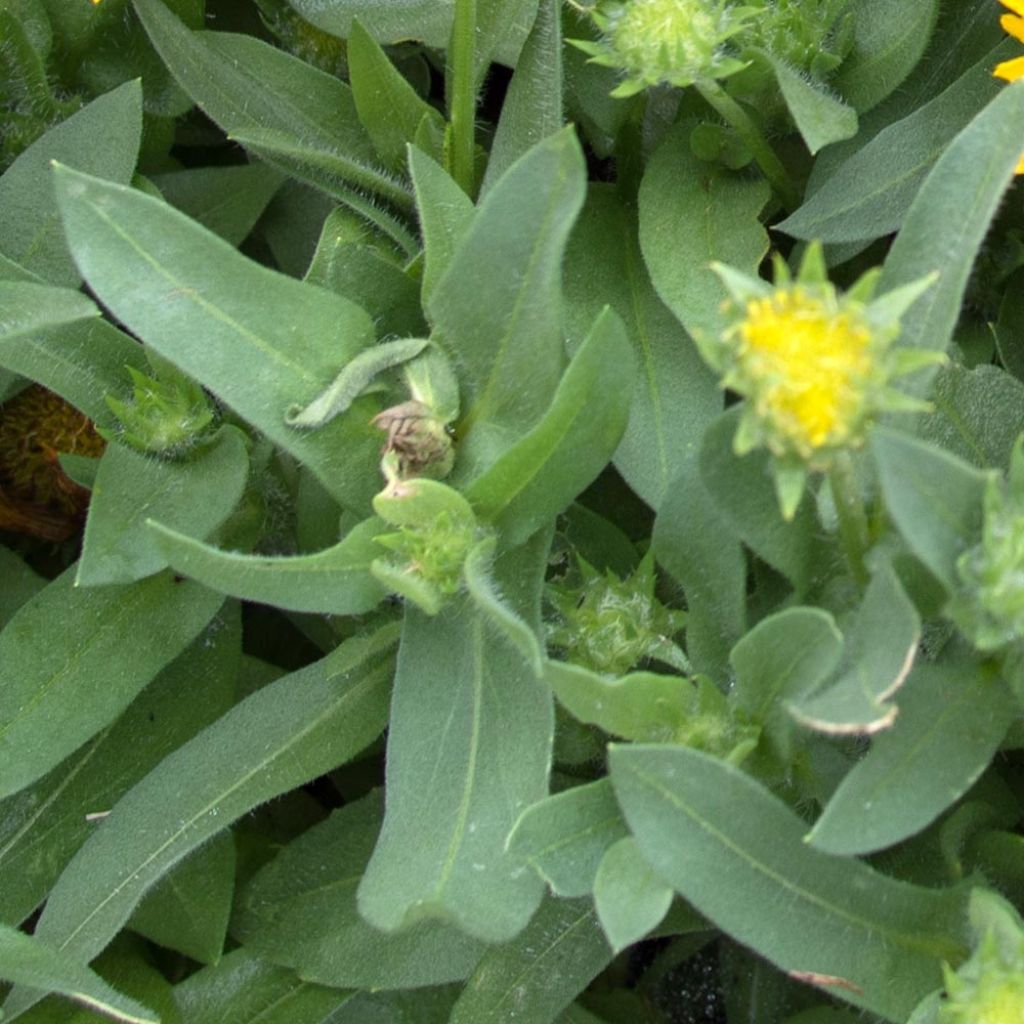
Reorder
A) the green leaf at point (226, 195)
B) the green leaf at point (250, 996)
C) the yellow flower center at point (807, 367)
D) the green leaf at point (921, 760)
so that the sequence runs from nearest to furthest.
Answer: the yellow flower center at point (807, 367), the green leaf at point (921, 760), the green leaf at point (250, 996), the green leaf at point (226, 195)

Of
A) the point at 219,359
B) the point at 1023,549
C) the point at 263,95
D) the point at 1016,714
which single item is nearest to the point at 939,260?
the point at 1023,549

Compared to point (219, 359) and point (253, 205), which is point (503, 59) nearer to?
point (253, 205)

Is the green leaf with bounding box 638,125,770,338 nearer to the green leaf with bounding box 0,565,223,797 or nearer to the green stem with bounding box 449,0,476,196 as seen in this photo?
the green stem with bounding box 449,0,476,196

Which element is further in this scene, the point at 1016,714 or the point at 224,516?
the point at 224,516

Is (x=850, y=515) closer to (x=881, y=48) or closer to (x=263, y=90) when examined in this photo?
(x=881, y=48)

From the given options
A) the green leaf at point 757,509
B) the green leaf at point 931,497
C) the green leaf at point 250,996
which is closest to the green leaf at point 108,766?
the green leaf at point 250,996

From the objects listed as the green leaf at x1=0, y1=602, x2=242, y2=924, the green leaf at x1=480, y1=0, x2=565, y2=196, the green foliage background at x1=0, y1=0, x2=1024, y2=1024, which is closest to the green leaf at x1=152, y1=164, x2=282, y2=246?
the green foliage background at x1=0, y1=0, x2=1024, y2=1024

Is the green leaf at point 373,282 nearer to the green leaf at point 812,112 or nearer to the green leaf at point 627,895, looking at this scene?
the green leaf at point 812,112
